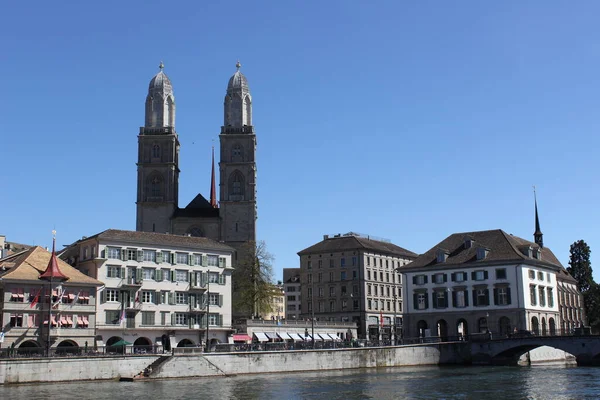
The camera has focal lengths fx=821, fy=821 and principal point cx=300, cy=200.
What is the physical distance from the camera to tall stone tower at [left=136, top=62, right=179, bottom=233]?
12631cm

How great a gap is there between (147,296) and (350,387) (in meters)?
31.6

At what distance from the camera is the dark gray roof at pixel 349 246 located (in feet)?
406

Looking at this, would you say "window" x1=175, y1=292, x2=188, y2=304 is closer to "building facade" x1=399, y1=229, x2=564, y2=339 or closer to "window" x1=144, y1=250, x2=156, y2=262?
"window" x1=144, y1=250, x2=156, y2=262

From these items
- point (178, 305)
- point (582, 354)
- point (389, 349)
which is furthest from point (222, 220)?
point (582, 354)

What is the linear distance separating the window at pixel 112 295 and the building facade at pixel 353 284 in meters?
45.5

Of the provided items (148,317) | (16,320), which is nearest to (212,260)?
(148,317)

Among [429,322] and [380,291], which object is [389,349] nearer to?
[429,322]

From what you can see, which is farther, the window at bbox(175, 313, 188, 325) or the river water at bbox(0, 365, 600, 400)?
the window at bbox(175, 313, 188, 325)

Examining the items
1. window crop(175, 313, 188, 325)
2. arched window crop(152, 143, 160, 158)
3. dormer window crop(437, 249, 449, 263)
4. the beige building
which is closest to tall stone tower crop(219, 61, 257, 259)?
arched window crop(152, 143, 160, 158)

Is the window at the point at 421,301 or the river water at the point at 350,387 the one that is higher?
the window at the point at 421,301

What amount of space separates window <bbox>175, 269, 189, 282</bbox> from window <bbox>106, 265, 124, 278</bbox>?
21.8 feet

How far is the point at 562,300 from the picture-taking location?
105375 millimetres

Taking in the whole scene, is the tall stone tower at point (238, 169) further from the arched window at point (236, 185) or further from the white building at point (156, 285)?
the white building at point (156, 285)

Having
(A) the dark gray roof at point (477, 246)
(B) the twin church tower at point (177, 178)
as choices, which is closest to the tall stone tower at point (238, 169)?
(B) the twin church tower at point (177, 178)
